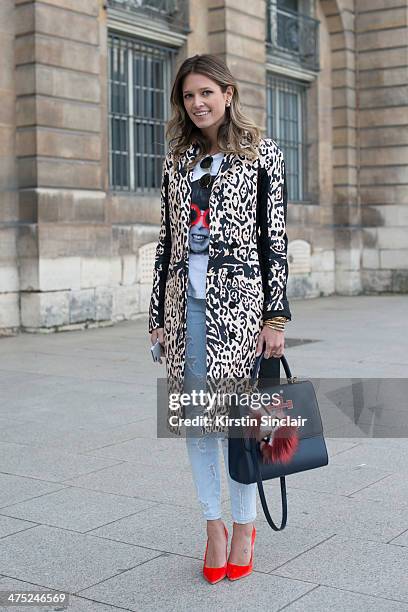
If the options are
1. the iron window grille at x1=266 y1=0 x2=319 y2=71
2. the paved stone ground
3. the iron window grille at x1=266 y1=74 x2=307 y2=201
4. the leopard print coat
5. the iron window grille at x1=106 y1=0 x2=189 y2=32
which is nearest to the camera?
the paved stone ground

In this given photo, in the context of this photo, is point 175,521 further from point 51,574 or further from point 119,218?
point 119,218

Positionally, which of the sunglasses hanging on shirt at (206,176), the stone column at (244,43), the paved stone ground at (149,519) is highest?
the stone column at (244,43)

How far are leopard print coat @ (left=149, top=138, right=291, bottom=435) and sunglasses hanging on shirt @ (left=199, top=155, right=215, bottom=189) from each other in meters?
0.04

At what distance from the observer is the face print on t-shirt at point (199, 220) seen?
3.71 meters

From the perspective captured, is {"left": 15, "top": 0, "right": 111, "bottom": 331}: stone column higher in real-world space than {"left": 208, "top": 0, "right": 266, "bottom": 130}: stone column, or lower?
lower

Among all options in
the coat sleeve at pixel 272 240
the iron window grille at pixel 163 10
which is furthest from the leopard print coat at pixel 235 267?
the iron window grille at pixel 163 10

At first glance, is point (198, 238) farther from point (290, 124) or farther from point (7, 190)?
point (290, 124)

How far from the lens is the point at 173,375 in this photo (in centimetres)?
379

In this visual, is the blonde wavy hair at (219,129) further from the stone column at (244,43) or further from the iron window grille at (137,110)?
the stone column at (244,43)

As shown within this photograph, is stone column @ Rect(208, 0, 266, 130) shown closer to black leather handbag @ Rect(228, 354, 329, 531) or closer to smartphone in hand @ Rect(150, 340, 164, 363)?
smartphone in hand @ Rect(150, 340, 164, 363)

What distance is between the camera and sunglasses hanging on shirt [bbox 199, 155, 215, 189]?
373 cm

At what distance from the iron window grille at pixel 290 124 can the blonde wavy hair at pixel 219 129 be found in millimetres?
14410

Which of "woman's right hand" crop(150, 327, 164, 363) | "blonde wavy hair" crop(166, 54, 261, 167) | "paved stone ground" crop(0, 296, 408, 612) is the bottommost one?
"paved stone ground" crop(0, 296, 408, 612)


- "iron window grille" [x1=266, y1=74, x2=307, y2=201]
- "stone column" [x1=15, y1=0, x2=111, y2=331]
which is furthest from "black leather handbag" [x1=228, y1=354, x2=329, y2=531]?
"iron window grille" [x1=266, y1=74, x2=307, y2=201]
